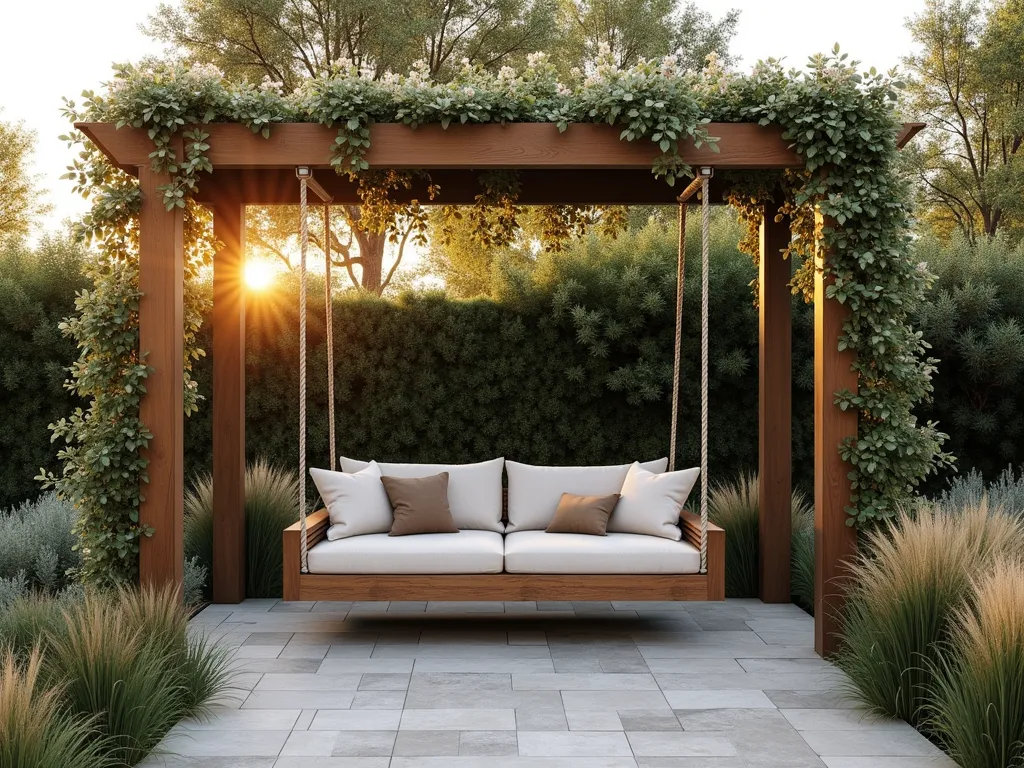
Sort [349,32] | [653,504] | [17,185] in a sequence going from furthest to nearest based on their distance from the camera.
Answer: [17,185] → [349,32] → [653,504]

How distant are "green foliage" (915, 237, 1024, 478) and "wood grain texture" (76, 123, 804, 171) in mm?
3851

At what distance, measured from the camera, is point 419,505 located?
5.52m

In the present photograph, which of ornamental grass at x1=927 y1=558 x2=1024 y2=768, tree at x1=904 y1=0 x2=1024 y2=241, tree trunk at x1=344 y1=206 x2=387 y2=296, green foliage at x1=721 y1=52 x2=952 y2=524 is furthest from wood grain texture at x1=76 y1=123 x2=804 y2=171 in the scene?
tree at x1=904 y1=0 x2=1024 y2=241

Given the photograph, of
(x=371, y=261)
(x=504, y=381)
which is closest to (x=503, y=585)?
(x=504, y=381)

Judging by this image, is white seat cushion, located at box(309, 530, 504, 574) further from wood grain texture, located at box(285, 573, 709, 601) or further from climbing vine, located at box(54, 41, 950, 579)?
climbing vine, located at box(54, 41, 950, 579)

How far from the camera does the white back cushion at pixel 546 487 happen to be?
5.85 meters

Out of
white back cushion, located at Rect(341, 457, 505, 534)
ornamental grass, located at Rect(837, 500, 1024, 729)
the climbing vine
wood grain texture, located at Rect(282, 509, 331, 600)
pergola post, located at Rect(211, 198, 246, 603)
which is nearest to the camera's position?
ornamental grass, located at Rect(837, 500, 1024, 729)

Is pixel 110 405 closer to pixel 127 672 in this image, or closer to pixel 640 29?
pixel 127 672

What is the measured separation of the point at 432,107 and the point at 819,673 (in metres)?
3.19

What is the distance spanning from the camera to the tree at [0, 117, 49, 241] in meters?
17.5

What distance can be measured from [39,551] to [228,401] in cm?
136

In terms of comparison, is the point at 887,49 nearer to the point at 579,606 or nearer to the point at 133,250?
the point at 579,606

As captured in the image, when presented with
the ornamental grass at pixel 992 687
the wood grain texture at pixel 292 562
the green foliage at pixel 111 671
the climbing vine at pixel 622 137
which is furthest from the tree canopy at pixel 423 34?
the ornamental grass at pixel 992 687

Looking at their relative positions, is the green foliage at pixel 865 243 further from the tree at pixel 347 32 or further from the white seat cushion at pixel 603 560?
the tree at pixel 347 32
